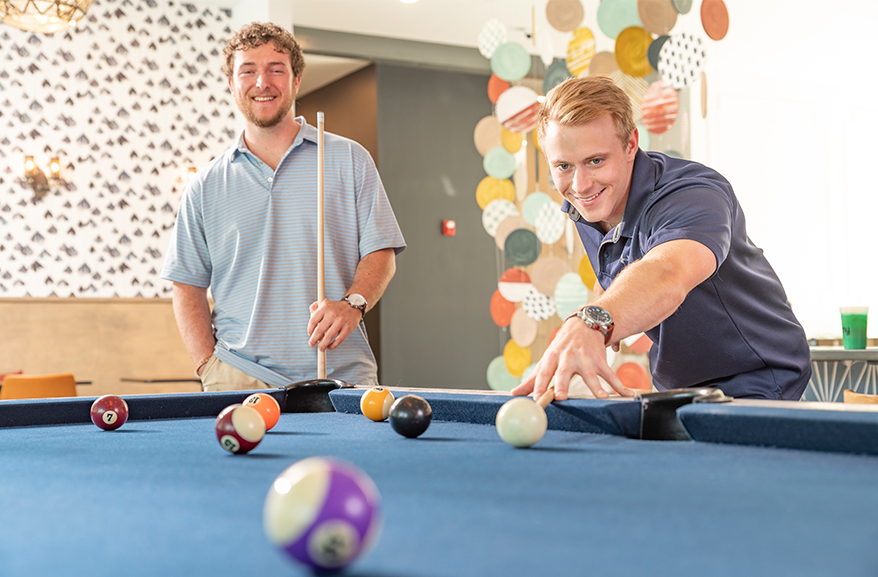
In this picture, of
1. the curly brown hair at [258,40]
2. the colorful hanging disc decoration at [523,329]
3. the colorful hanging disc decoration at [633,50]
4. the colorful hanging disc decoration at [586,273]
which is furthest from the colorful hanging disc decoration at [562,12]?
the curly brown hair at [258,40]

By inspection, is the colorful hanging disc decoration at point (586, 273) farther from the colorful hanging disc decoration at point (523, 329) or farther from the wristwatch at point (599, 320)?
the wristwatch at point (599, 320)

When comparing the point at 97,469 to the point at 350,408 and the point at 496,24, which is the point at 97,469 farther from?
the point at 496,24

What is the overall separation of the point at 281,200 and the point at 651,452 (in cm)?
Answer: 185

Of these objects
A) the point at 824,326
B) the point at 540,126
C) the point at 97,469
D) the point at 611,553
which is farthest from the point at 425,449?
the point at 824,326

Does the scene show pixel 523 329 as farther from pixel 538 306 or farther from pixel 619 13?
pixel 619 13

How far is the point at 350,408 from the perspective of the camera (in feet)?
6.38

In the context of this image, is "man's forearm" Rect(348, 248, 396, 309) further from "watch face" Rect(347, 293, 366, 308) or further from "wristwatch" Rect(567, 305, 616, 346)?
"wristwatch" Rect(567, 305, 616, 346)

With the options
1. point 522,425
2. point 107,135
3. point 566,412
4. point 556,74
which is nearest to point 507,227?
point 556,74

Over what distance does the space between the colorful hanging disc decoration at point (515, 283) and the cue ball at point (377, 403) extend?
3.17 meters

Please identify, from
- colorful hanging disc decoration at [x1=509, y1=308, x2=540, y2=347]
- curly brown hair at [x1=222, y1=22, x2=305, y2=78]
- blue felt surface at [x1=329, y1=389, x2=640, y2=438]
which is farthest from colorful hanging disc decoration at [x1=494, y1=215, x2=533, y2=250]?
blue felt surface at [x1=329, y1=389, x2=640, y2=438]

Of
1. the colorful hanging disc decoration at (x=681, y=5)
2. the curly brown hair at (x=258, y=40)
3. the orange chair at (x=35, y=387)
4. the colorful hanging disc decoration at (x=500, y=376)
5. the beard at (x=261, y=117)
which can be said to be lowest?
the colorful hanging disc decoration at (x=500, y=376)

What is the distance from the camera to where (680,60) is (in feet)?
13.6

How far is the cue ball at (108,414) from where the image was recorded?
1646 mm

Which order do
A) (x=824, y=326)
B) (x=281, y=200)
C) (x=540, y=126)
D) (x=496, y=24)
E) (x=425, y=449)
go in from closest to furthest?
(x=425, y=449), (x=540, y=126), (x=281, y=200), (x=496, y=24), (x=824, y=326)
